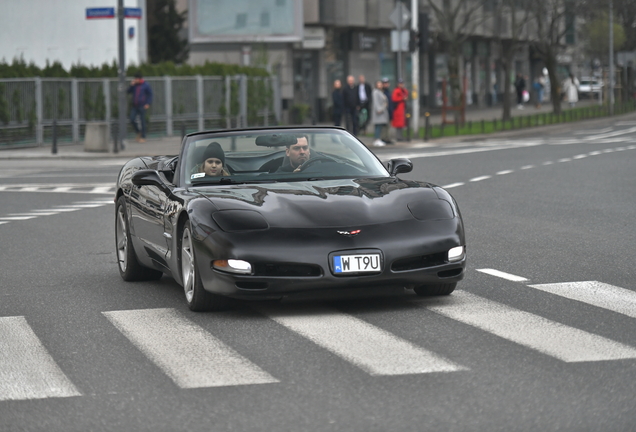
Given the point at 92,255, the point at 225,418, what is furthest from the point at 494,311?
the point at 92,255

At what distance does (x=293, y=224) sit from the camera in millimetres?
7996

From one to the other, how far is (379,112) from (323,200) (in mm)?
27146

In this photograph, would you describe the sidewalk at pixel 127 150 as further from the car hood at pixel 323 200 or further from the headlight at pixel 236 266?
the headlight at pixel 236 266

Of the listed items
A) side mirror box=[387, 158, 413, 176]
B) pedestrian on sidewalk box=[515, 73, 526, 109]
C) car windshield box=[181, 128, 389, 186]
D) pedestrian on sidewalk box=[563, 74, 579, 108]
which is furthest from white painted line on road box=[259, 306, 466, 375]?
pedestrian on sidewalk box=[563, 74, 579, 108]

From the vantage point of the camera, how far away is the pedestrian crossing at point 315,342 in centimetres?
629

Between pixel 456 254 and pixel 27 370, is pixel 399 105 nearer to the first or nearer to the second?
pixel 456 254

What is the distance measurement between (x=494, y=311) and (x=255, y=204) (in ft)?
5.53

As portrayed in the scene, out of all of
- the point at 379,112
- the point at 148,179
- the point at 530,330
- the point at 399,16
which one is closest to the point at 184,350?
the point at 530,330

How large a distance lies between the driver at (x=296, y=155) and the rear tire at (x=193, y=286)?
1.07 meters

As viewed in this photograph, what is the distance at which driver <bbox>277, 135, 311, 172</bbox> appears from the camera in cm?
937

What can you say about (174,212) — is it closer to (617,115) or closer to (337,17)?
(337,17)

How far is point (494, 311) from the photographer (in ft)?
26.7

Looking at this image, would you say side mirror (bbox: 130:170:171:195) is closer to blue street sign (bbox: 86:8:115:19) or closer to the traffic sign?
blue street sign (bbox: 86:8:115:19)

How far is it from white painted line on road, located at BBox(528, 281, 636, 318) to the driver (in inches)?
75.6
